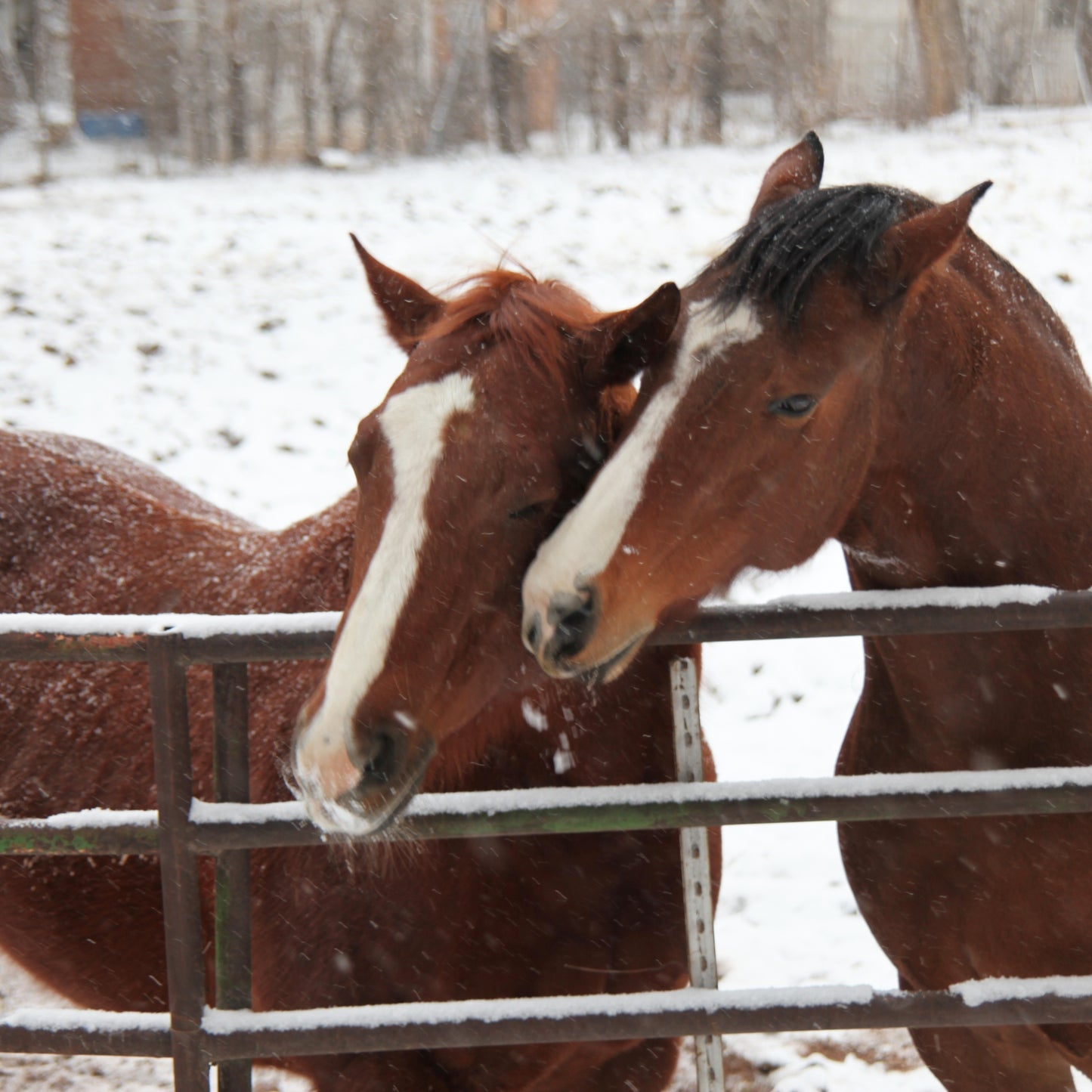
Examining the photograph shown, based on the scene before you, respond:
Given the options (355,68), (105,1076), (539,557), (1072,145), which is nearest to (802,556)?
(539,557)

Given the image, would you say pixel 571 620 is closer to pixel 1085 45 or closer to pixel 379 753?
pixel 379 753

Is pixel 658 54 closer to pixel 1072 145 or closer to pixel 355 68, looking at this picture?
pixel 355 68

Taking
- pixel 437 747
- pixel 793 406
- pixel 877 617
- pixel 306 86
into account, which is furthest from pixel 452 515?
pixel 306 86

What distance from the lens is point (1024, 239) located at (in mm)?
10312

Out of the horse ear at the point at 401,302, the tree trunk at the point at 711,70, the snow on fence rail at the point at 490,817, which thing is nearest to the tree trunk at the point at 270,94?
the tree trunk at the point at 711,70

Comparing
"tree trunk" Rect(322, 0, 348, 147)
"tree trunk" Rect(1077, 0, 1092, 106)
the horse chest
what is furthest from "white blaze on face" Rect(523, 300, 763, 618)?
"tree trunk" Rect(1077, 0, 1092, 106)

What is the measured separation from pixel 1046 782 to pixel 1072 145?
1227 cm

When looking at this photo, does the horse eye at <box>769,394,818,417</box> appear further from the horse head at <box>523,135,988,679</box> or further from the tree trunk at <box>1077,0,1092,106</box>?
the tree trunk at <box>1077,0,1092,106</box>

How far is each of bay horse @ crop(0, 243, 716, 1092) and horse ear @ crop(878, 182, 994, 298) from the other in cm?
40

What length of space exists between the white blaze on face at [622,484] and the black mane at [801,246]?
0.05m

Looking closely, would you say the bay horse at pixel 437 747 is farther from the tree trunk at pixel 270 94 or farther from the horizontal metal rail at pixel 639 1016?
the tree trunk at pixel 270 94

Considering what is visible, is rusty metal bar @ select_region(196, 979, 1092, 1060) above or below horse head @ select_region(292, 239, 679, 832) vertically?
below

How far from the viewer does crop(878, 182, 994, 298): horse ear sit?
6.58 feet

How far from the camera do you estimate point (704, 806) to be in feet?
6.88
